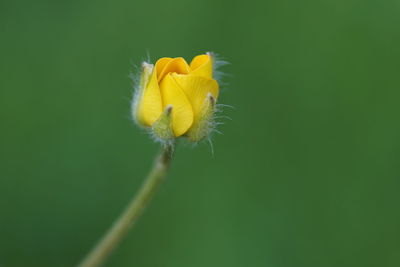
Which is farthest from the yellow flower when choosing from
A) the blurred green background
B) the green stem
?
the blurred green background

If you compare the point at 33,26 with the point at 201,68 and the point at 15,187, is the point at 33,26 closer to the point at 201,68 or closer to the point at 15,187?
the point at 15,187

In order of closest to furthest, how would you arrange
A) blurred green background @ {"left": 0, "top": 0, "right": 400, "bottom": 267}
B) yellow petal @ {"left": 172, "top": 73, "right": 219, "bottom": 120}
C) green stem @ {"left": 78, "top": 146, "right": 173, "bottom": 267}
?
1. yellow petal @ {"left": 172, "top": 73, "right": 219, "bottom": 120}
2. green stem @ {"left": 78, "top": 146, "right": 173, "bottom": 267}
3. blurred green background @ {"left": 0, "top": 0, "right": 400, "bottom": 267}

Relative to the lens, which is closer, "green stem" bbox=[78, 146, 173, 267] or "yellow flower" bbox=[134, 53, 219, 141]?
"yellow flower" bbox=[134, 53, 219, 141]

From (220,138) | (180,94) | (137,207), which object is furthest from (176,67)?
(220,138)

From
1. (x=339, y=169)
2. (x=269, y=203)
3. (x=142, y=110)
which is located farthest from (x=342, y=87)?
(x=142, y=110)

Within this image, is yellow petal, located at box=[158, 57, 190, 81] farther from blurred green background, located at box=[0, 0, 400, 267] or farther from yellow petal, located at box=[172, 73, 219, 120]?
blurred green background, located at box=[0, 0, 400, 267]

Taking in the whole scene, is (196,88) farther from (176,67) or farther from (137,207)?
(137,207)
